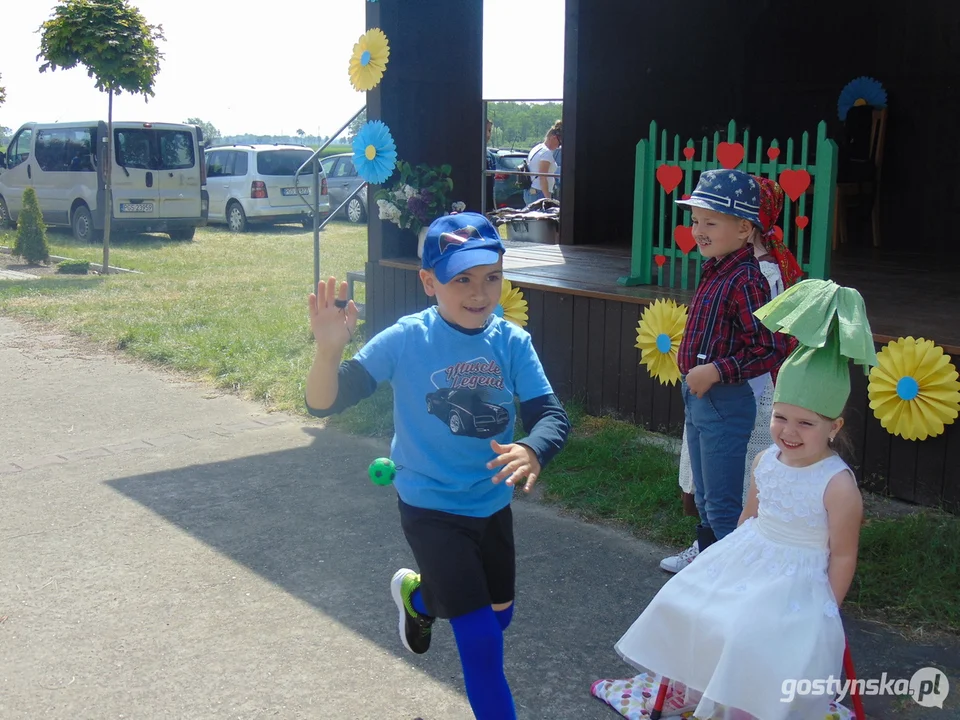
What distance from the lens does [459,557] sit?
291 centimetres

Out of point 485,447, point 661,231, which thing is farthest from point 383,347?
point 661,231

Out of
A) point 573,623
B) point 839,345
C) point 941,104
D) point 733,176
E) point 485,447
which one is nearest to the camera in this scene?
point 839,345

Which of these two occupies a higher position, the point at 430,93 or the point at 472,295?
the point at 430,93

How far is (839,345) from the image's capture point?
2.75m

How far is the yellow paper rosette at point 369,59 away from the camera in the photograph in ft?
24.4

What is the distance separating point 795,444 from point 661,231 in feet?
12.5

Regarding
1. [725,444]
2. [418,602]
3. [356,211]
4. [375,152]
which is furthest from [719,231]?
[356,211]

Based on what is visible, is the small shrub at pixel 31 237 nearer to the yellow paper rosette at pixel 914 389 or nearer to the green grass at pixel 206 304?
the green grass at pixel 206 304

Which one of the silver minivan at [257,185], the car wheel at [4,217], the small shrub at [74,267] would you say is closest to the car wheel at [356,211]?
the silver minivan at [257,185]

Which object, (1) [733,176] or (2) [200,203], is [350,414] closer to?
(1) [733,176]

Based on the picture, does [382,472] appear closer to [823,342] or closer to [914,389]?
[823,342]

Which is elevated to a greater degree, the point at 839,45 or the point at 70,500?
the point at 839,45

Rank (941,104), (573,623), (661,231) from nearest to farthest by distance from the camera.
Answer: (573,623) → (661,231) → (941,104)

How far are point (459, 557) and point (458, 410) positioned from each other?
Result: 40 centimetres
